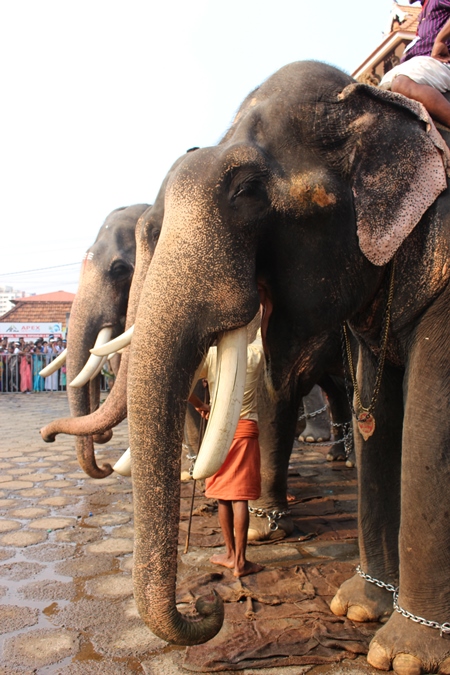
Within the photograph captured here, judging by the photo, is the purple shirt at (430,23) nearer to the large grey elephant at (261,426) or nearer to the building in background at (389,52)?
the large grey elephant at (261,426)

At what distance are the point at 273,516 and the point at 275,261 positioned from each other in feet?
8.62

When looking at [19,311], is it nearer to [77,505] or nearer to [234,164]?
[77,505]

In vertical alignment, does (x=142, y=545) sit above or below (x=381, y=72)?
below

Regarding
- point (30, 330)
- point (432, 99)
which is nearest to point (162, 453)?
point (432, 99)

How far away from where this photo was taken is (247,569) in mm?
3871

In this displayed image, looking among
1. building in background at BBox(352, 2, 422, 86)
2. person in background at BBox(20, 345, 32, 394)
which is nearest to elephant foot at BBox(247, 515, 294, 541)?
building in background at BBox(352, 2, 422, 86)

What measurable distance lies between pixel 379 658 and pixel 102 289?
13.7 ft

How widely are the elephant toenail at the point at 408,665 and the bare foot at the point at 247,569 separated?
1391 mm

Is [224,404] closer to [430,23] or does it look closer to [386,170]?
[386,170]

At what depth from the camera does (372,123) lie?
98.9 inches

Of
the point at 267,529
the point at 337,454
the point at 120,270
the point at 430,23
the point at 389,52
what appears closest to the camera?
the point at 430,23

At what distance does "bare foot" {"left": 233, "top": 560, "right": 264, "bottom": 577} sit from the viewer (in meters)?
3.82

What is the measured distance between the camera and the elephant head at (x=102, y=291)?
5727mm

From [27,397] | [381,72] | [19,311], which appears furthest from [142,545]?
[19,311]
